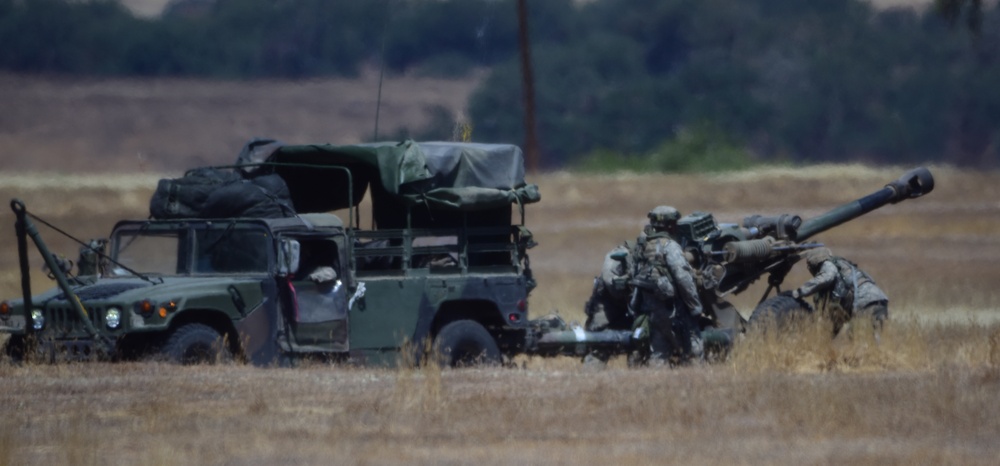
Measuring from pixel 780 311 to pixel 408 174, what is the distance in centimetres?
370

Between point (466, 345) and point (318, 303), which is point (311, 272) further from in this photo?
point (466, 345)

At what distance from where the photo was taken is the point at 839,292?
53.2 feet

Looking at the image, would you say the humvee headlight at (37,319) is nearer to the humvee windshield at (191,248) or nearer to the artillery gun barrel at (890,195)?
the humvee windshield at (191,248)

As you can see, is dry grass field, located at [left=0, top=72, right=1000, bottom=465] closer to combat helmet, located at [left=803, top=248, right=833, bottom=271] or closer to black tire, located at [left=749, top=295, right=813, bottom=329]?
black tire, located at [left=749, top=295, right=813, bottom=329]

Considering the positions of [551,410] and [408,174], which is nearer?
[551,410]

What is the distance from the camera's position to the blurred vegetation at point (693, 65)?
3200cm

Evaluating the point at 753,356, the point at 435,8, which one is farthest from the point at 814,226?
the point at 435,8

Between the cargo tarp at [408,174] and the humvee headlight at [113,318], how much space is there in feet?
7.56

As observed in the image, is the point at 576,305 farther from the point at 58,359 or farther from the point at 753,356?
the point at 58,359

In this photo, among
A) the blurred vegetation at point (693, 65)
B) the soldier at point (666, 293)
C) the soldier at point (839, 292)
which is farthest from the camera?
the blurred vegetation at point (693, 65)

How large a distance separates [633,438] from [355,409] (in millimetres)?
2069

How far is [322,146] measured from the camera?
1559 centimetres

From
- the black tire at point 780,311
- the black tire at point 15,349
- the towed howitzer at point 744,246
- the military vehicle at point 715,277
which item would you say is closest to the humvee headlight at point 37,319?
the black tire at point 15,349

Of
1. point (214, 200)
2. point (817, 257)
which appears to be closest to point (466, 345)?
point (214, 200)
